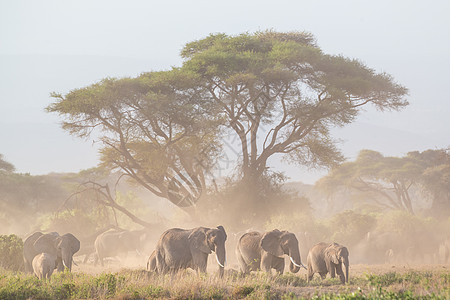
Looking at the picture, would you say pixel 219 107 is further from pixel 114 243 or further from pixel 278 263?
pixel 278 263

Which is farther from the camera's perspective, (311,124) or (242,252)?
(311,124)

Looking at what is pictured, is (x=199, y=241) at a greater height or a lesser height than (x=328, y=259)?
greater

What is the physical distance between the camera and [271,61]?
30219 millimetres

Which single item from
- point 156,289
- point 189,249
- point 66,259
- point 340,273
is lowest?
point 340,273

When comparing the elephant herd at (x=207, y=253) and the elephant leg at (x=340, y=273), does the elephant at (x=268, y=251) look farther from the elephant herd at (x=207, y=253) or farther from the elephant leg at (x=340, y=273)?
the elephant leg at (x=340, y=273)

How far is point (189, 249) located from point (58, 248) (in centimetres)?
465

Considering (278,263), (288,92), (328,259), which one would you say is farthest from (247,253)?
(288,92)

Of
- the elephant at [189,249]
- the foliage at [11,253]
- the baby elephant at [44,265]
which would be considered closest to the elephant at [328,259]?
the elephant at [189,249]

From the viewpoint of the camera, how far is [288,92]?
101ft

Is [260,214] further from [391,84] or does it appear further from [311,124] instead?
[391,84]

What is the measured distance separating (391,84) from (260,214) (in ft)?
34.7

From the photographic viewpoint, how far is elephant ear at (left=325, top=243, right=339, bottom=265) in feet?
52.0

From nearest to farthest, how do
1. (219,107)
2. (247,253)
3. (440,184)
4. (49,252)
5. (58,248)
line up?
(58,248) → (247,253) → (49,252) → (219,107) → (440,184)

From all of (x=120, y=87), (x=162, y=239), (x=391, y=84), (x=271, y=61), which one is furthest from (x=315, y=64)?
(x=162, y=239)
